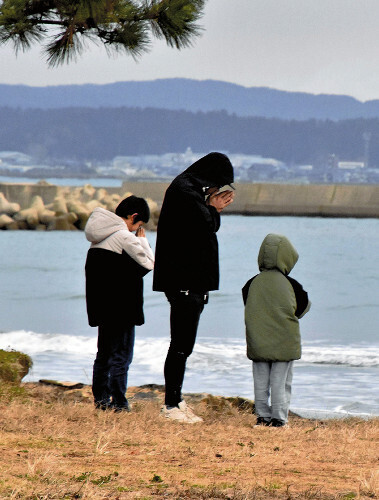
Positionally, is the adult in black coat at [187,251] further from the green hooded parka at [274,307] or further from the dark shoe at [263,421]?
the dark shoe at [263,421]

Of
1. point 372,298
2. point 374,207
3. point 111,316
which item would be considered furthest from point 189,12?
point 374,207

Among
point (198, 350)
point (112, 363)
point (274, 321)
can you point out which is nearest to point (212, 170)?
point (274, 321)

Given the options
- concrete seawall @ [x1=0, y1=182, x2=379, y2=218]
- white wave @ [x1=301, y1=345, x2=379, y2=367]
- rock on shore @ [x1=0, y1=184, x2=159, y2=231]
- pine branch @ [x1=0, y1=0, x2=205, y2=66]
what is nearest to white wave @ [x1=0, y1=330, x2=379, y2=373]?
white wave @ [x1=301, y1=345, x2=379, y2=367]

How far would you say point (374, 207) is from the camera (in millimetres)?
52656

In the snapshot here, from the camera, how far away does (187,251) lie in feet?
16.9

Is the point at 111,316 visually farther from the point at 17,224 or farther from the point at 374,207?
the point at 374,207

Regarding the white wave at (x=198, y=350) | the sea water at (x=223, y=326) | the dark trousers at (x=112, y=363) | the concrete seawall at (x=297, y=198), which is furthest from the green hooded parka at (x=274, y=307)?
the concrete seawall at (x=297, y=198)

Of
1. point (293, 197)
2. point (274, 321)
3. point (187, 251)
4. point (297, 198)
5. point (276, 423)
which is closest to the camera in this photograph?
point (187, 251)

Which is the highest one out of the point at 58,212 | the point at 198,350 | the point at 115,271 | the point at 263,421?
the point at 115,271

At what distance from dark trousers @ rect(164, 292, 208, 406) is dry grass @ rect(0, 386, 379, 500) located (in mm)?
275

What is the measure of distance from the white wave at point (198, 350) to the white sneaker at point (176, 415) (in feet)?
15.1

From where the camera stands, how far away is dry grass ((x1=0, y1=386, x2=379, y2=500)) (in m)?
3.47

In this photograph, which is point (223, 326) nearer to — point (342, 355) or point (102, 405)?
point (342, 355)

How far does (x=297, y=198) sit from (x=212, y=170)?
1866 inches
